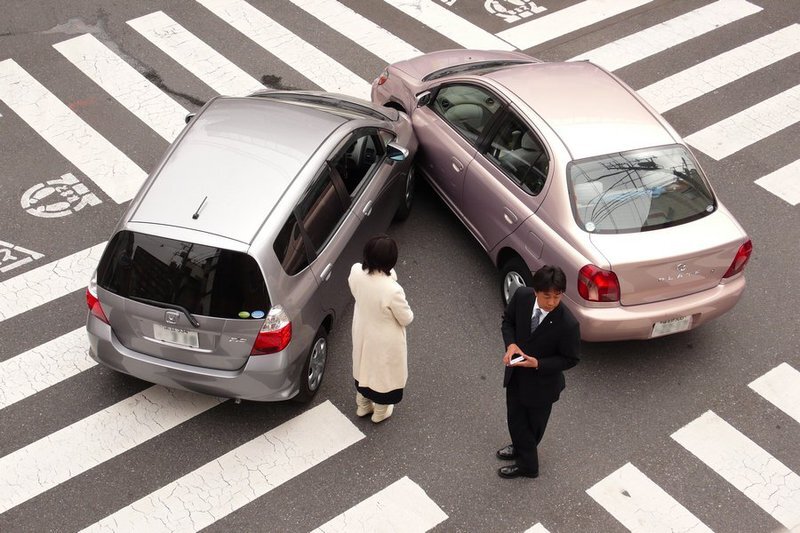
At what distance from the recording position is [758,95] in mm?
11172

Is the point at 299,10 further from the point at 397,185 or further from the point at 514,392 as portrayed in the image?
the point at 514,392

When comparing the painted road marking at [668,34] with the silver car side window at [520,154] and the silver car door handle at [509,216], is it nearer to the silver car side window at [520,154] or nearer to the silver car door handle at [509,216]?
the silver car side window at [520,154]

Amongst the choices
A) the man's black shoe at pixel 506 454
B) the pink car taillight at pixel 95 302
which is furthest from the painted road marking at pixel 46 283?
the man's black shoe at pixel 506 454

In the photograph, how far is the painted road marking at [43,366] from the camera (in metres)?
7.21

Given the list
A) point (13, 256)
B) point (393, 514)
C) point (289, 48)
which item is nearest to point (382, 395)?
point (393, 514)

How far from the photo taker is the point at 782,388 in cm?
741

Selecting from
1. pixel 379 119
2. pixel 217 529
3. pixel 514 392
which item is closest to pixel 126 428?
pixel 217 529

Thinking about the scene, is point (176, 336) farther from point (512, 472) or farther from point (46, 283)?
point (512, 472)

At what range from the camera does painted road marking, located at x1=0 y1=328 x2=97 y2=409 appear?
7.21 meters

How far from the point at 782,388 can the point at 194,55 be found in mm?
7818

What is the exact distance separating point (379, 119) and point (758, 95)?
5.25 m

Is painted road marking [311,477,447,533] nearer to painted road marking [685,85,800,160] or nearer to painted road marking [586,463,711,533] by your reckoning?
painted road marking [586,463,711,533]

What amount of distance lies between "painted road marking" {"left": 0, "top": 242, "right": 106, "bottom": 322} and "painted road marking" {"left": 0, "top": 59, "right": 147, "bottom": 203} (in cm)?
97

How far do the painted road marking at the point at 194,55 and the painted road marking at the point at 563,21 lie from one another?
11.5ft
